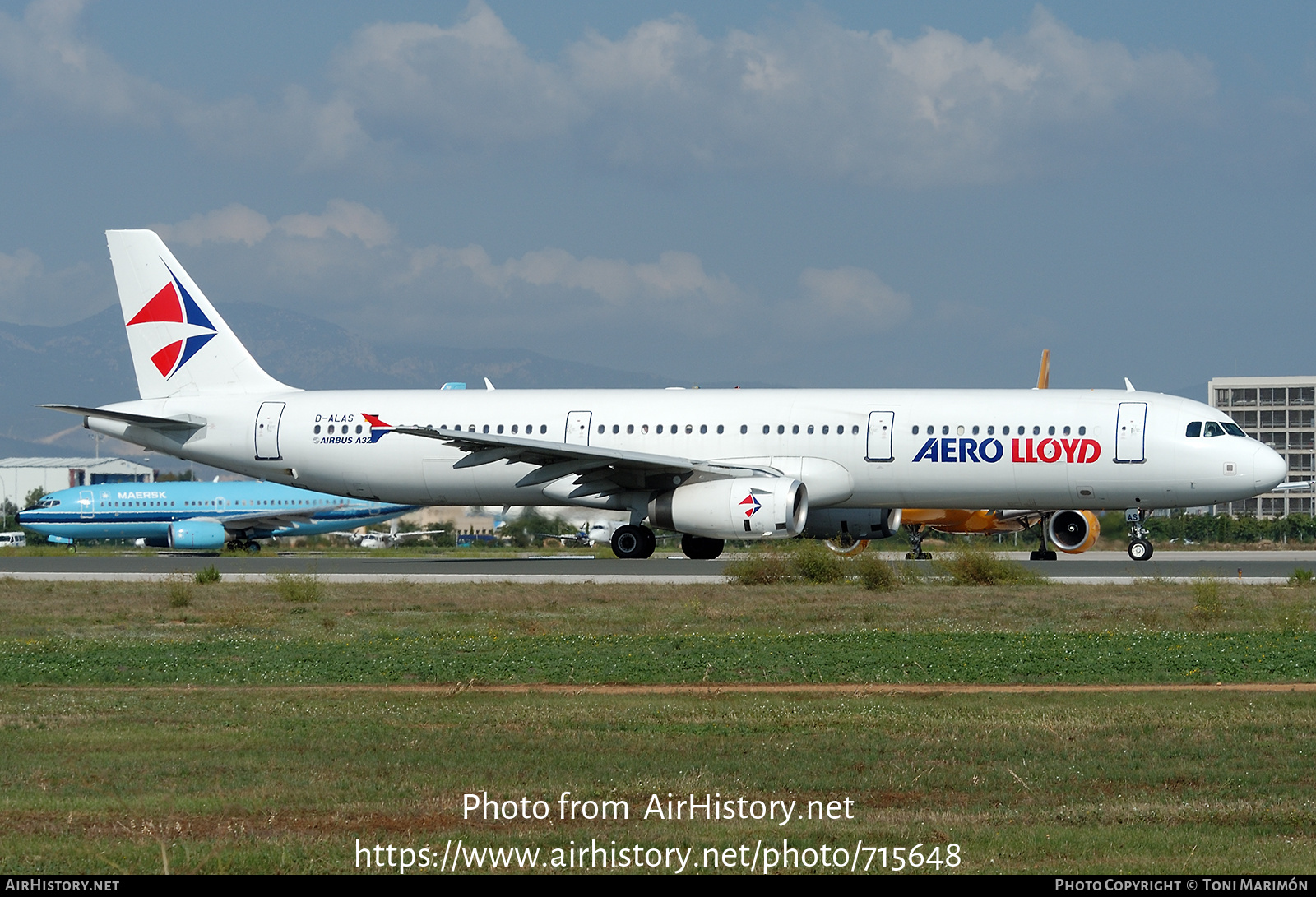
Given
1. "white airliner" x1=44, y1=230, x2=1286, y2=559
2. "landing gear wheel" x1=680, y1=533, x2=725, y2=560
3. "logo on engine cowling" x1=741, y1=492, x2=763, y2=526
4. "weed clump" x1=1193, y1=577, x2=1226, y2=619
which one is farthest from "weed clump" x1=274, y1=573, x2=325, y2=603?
"weed clump" x1=1193, y1=577, x2=1226, y2=619

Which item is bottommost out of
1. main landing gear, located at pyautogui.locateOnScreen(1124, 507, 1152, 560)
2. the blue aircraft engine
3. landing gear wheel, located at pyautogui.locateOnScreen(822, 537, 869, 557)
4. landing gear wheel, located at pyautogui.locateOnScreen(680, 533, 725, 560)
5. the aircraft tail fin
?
the blue aircraft engine

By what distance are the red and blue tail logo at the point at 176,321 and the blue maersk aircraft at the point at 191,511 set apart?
77.5ft

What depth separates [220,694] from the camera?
41.7 feet

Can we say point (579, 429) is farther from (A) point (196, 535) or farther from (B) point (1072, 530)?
(A) point (196, 535)

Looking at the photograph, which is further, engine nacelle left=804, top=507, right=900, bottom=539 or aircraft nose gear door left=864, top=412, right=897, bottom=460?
engine nacelle left=804, top=507, right=900, bottom=539

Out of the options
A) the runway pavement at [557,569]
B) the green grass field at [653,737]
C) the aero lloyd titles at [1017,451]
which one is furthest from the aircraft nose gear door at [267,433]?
the aero lloyd titles at [1017,451]

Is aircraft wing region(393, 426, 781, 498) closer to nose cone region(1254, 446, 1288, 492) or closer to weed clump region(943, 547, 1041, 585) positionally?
weed clump region(943, 547, 1041, 585)

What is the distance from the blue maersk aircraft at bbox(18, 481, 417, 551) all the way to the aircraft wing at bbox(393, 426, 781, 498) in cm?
2948

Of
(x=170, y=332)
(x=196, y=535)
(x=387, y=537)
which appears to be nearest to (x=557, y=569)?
(x=170, y=332)

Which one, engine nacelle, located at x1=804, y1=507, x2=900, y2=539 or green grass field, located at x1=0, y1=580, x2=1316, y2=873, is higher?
engine nacelle, located at x1=804, y1=507, x2=900, y2=539

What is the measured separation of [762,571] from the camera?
1041 inches

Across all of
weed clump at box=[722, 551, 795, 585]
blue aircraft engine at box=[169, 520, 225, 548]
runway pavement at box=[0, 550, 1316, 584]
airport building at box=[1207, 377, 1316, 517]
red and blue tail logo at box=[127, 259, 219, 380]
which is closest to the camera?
weed clump at box=[722, 551, 795, 585]

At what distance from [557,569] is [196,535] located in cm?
3008

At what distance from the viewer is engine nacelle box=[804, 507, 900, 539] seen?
33.1 m
